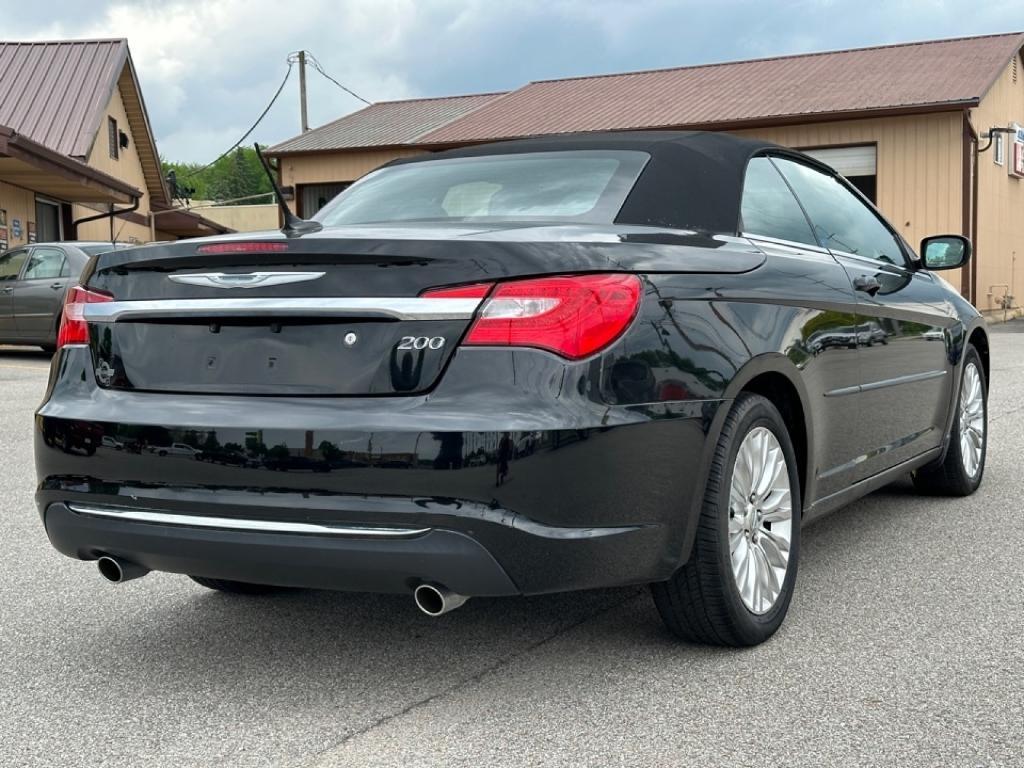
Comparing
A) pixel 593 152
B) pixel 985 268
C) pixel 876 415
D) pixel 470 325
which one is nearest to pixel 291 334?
pixel 470 325

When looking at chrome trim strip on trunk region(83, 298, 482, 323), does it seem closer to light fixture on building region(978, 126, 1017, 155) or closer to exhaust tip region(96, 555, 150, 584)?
exhaust tip region(96, 555, 150, 584)

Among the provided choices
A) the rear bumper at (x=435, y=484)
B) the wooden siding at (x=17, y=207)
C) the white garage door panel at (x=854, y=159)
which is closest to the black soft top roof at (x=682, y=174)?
the rear bumper at (x=435, y=484)

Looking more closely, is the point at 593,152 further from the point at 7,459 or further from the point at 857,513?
the point at 7,459

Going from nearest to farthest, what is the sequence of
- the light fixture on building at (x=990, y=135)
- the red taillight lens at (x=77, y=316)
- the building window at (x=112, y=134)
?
the red taillight lens at (x=77, y=316), the light fixture on building at (x=990, y=135), the building window at (x=112, y=134)

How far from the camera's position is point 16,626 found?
12.5 ft

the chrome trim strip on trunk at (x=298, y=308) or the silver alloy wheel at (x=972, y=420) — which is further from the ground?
the chrome trim strip on trunk at (x=298, y=308)

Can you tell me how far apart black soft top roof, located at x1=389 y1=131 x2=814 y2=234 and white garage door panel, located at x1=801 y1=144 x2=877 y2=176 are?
19.9 m

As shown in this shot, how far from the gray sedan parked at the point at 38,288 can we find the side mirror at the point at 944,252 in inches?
452

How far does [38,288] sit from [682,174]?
12744 millimetres

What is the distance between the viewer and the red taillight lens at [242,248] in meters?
3.04

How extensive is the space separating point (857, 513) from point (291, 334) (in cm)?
325

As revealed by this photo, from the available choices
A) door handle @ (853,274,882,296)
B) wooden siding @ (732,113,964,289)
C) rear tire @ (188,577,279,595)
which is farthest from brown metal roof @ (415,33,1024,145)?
rear tire @ (188,577,279,595)

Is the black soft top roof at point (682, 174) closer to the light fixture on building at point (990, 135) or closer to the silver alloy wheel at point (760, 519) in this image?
the silver alloy wheel at point (760, 519)

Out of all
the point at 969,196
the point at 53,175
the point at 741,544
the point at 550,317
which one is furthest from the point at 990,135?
the point at 550,317
